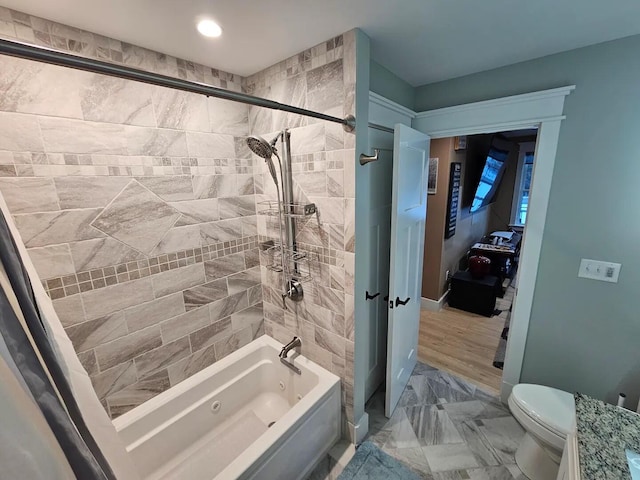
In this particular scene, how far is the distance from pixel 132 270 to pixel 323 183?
1.15 metres

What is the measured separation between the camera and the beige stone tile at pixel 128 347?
136 centimetres

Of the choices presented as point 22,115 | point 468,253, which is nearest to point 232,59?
point 22,115

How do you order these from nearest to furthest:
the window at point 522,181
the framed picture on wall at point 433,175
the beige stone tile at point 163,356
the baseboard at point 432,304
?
the beige stone tile at point 163,356 → the framed picture on wall at point 433,175 → the baseboard at point 432,304 → the window at point 522,181

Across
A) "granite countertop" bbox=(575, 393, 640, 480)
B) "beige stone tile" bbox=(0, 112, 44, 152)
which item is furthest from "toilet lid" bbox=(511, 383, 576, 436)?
"beige stone tile" bbox=(0, 112, 44, 152)

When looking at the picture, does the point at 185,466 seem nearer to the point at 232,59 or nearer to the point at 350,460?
the point at 350,460

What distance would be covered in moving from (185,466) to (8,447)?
5.20 ft

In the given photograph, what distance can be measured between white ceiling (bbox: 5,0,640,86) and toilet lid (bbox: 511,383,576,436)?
1970mm

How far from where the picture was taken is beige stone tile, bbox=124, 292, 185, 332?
4.73ft

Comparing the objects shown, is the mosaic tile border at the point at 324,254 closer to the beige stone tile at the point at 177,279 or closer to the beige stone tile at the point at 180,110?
the beige stone tile at the point at 177,279

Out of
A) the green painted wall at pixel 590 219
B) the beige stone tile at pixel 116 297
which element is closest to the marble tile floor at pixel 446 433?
the green painted wall at pixel 590 219

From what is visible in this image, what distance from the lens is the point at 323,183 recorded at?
1.51m

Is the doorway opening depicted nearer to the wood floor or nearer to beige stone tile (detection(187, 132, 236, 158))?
the wood floor

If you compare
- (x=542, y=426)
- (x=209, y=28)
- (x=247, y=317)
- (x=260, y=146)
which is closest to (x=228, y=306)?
(x=247, y=317)

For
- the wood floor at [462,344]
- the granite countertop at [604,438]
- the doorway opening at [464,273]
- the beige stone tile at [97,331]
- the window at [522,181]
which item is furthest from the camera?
the window at [522,181]
